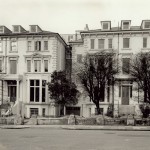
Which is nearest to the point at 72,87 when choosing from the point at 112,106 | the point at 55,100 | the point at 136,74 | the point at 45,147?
the point at 55,100

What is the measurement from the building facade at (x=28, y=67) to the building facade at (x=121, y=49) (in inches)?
178

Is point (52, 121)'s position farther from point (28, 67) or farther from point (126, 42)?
point (126, 42)

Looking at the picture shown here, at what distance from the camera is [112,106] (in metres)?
39.8

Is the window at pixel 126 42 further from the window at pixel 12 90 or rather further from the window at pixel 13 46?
the window at pixel 12 90

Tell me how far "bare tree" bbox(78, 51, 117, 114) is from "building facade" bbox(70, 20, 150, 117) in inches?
199

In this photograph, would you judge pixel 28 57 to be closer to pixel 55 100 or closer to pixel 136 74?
pixel 55 100

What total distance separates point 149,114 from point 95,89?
22.8 ft

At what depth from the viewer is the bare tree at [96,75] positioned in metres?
33.6

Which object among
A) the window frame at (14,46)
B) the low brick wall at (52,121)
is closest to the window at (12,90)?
the window frame at (14,46)

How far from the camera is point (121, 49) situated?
133 feet

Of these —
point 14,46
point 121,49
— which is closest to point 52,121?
point 121,49

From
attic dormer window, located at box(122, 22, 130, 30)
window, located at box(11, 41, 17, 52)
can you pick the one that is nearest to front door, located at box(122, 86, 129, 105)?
attic dormer window, located at box(122, 22, 130, 30)

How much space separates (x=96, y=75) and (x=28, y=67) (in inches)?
507

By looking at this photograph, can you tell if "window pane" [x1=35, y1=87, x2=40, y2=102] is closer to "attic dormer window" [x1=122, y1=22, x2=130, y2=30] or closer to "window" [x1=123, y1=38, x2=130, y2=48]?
"window" [x1=123, y1=38, x2=130, y2=48]
